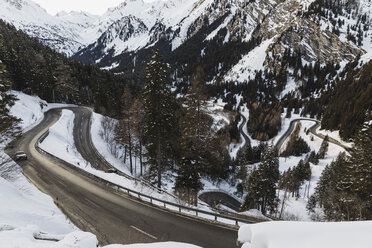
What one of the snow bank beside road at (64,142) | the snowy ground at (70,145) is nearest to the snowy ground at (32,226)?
the snowy ground at (70,145)

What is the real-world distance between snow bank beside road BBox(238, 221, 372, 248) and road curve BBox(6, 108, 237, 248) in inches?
326

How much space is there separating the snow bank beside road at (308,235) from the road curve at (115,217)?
8285 mm

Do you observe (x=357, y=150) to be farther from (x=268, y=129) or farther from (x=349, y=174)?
(x=268, y=129)

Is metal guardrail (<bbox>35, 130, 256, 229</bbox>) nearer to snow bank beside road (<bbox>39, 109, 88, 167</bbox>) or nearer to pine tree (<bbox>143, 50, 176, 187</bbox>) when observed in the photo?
snow bank beside road (<bbox>39, 109, 88, 167</bbox>)

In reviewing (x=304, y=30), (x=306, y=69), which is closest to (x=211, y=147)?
(x=306, y=69)

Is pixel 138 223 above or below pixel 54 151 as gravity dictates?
below

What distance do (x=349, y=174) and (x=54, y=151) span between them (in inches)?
1752

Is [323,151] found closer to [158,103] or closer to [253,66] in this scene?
[158,103]

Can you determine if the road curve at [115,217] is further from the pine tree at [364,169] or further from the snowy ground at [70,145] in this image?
the pine tree at [364,169]

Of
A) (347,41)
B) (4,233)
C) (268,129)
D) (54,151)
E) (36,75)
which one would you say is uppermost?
(347,41)

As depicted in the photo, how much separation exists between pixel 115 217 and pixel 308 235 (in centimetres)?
1474

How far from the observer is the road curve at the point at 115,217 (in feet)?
39.9

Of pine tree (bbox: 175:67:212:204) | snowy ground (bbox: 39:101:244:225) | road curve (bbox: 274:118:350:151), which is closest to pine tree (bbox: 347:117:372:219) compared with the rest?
pine tree (bbox: 175:67:212:204)

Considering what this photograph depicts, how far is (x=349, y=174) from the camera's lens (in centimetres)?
2186
